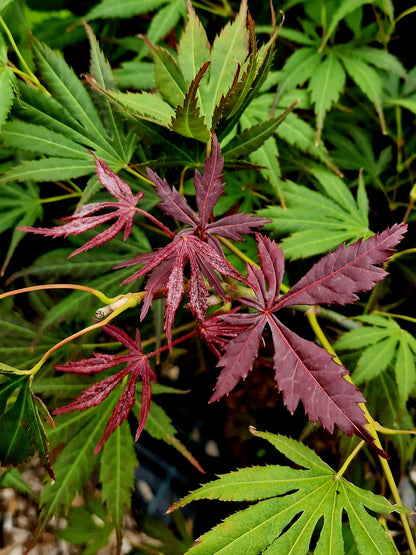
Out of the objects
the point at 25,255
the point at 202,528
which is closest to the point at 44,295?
the point at 25,255

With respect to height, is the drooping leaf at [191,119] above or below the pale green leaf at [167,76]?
below

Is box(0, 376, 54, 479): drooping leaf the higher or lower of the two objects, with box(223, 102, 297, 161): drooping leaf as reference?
lower

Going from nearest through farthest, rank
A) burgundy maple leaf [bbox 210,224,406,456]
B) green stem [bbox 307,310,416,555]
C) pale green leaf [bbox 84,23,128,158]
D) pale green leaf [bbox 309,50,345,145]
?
burgundy maple leaf [bbox 210,224,406,456] < green stem [bbox 307,310,416,555] < pale green leaf [bbox 84,23,128,158] < pale green leaf [bbox 309,50,345,145]

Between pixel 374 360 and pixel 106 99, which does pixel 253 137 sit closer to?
pixel 106 99

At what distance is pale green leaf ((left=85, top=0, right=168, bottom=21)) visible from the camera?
87cm

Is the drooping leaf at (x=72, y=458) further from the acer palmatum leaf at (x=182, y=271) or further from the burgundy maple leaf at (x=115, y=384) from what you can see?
the acer palmatum leaf at (x=182, y=271)

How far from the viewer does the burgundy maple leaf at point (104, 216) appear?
49cm

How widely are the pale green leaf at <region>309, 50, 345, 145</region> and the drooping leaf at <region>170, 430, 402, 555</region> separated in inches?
22.3

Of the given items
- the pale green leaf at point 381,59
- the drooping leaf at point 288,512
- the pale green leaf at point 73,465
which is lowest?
the pale green leaf at point 73,465

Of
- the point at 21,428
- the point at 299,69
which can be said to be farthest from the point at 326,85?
the point at 21,428

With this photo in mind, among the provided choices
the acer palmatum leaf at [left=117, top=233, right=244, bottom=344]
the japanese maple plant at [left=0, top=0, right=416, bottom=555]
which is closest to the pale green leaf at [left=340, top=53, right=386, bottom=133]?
the japanese maple plant at [left=0, top=0, right=416, bottom=555]

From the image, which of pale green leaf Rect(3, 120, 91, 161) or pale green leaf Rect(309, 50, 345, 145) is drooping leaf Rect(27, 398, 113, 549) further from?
pale green leaf Rect(309, 50, 345, 145)

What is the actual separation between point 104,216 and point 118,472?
50 centimetres

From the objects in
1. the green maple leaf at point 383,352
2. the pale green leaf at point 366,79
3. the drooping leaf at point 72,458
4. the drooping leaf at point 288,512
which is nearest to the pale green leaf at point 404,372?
the green maple leaf at point 383,352
